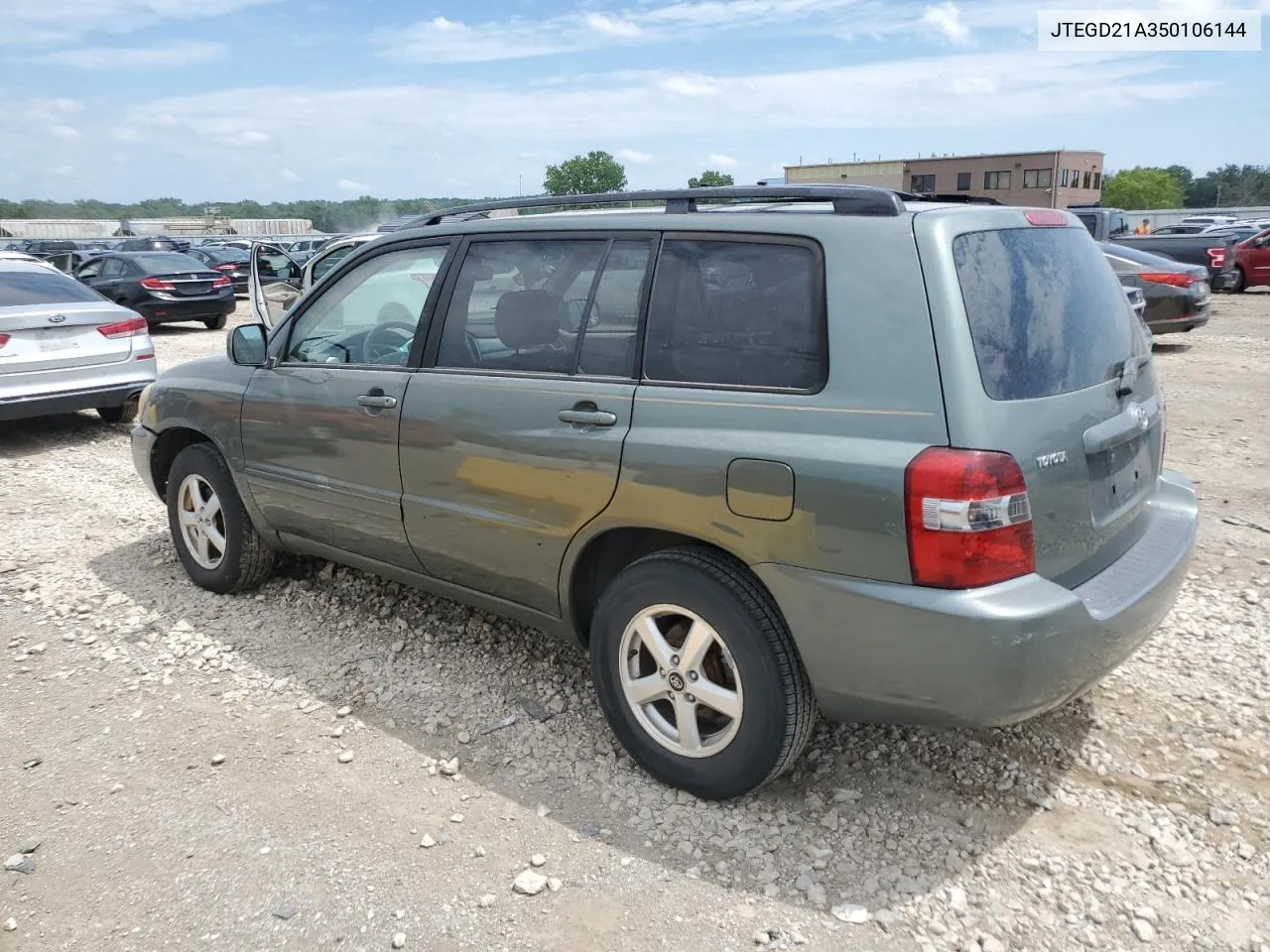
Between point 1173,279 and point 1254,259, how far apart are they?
842 cm

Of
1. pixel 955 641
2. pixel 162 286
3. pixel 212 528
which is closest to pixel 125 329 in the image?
pixel 212 528

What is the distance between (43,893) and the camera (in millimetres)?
2773

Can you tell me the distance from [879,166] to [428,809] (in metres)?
88.7

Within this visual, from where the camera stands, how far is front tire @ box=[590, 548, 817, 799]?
9.10ft

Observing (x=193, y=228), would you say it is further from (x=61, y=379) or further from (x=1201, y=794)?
(x=1201, y=794)

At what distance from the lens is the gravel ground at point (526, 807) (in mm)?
2604

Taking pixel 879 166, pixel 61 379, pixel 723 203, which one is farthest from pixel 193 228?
pixel 723 203

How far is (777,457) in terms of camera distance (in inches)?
104

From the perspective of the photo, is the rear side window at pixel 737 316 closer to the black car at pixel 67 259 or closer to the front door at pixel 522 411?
the front door at pixel 522 411

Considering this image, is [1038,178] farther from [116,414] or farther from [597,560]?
[597,560]

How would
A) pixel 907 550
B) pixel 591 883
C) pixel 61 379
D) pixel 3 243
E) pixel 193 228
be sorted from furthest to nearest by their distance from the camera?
pixel 193 228 → pixel 3 243 → pixel 61 379 → pixel 591 883 → pixel 907 550

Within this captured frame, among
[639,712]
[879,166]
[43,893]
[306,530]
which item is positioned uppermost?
[879,166]

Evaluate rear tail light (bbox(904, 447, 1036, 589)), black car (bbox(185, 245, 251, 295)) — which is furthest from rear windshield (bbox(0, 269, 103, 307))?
black car (bbox(185, 245, 251, 295))

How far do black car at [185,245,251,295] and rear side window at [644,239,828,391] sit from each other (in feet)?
69.6
